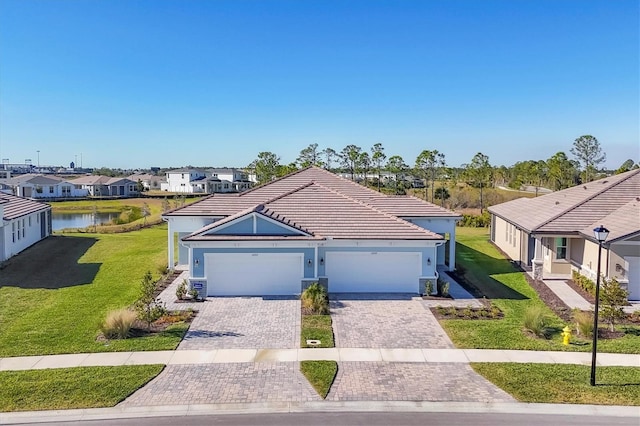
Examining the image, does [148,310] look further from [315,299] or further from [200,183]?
[200,183]

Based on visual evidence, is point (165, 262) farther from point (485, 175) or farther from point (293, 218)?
point (485, 175)

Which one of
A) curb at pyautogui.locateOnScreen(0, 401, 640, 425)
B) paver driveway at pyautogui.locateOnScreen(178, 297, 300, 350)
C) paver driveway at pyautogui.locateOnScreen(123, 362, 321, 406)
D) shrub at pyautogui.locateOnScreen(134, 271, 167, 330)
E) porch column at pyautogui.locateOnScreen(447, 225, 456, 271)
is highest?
porch column at pyautogui.locateOnScreen(447, 225, 456, 271)

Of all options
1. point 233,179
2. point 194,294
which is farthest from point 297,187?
point 233,179

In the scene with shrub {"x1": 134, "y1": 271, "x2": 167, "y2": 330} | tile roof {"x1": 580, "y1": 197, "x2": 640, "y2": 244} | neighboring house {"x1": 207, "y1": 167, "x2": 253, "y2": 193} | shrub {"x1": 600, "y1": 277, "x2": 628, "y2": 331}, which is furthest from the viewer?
neighboring house {"x1": 207, "y1": 167, "x2": 253, "y2": 193}

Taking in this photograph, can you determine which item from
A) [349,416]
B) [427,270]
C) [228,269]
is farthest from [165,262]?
[349,416]

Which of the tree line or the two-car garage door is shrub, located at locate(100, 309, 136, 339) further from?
the tree line

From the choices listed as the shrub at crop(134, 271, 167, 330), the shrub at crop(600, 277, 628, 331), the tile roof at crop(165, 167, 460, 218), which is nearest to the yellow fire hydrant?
the shrub at crop(600, 277, 628, 331)
